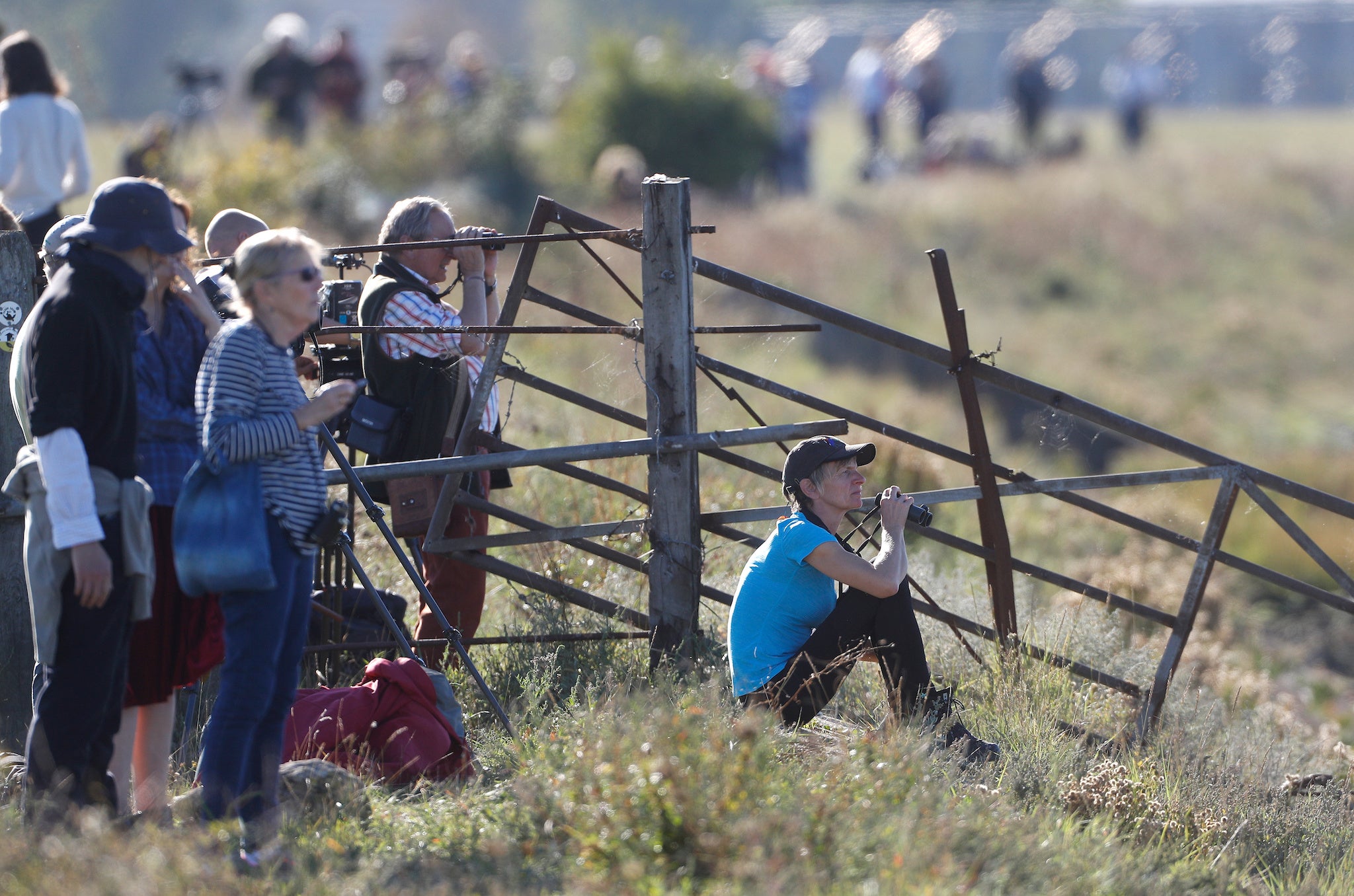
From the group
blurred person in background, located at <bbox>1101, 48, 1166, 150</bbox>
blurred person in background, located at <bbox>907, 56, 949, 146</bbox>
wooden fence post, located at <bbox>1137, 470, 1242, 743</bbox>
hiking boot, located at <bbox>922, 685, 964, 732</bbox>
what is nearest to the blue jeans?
hiking boot, located at <bbox>922, 685, 964, 732</bbox>

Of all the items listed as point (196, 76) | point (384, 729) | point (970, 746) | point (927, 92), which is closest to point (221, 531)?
point (384, 729)

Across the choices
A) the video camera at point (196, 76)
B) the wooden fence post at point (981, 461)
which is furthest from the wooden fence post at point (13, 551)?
the video camera at point (196, 76)

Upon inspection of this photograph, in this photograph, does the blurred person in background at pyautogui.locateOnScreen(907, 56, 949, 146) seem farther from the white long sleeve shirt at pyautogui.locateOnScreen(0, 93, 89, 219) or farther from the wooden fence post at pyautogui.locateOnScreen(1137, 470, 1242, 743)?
the wooden fence post at pyautogui.locateOnScreen(1137, 470, 1242, 743)

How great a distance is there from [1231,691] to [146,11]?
47.9 metres

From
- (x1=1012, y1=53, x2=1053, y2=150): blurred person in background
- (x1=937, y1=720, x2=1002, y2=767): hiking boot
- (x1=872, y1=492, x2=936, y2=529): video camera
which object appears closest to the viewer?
(x1=937, y1=720, x2=1002, y2=767): hiking boot

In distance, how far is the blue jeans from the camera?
3.24m

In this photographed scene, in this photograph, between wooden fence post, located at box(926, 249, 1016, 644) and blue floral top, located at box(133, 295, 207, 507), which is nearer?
blue floral top, located at box(133, 295, 207, 507)

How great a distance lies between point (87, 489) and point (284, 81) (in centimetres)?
1502

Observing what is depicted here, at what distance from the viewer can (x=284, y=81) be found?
17000 mm

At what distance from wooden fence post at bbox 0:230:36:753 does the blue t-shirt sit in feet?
7.43

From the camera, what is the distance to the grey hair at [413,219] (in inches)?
195

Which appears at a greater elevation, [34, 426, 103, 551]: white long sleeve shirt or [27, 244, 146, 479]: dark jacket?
[27, 244, 146, 479]: dark jacket

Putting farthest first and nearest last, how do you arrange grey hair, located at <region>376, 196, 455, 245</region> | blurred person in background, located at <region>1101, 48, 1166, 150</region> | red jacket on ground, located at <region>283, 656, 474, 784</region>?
blurred person in background, located at <region>1101, 48, 1166, 150</region> < grey hair, located at <region>376, 196, 455, 245</region> < red jacket on ground, located at <region>283, 656, 474, 784</region>

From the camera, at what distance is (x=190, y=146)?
17266mm
